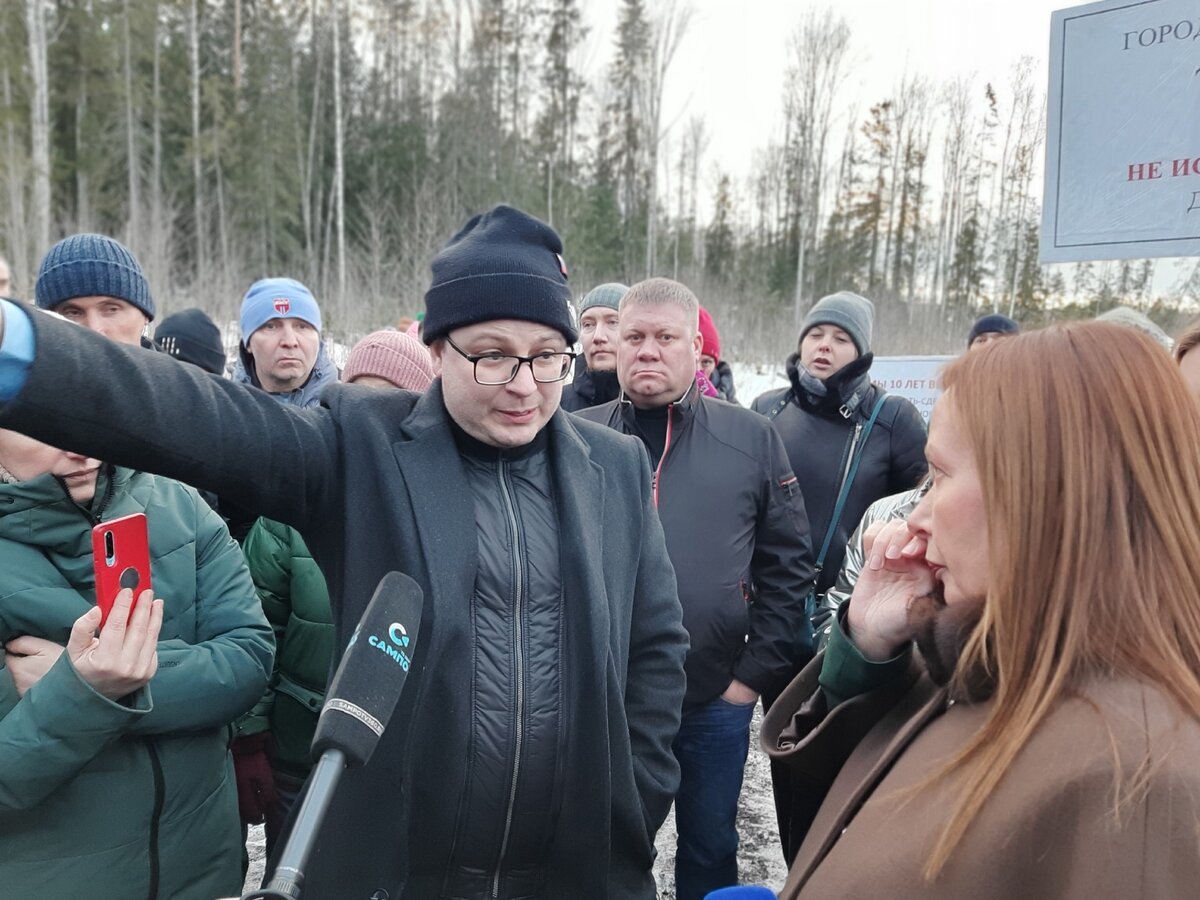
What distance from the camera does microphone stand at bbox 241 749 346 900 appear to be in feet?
2.54

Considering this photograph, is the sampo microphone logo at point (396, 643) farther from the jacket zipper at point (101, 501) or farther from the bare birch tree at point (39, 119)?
the bare birch tree at point (39, 119)

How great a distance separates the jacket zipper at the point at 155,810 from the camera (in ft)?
6.36

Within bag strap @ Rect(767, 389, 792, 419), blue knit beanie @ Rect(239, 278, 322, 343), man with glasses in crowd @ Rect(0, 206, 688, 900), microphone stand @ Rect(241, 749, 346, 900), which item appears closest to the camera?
microphone stand @ Rect(241, 749, 346, 900)

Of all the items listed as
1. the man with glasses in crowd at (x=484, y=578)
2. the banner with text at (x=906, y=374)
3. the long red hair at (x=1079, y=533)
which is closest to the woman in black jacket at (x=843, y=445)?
the man with glasses in crowd at (x=484, y=578)

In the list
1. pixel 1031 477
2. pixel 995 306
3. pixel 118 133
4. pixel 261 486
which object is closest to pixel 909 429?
pixel 1031 477

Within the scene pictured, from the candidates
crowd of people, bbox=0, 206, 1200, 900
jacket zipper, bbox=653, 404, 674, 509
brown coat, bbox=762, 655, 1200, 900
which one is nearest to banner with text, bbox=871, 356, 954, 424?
jacket zipper, bbox=653, 404, 674, 509

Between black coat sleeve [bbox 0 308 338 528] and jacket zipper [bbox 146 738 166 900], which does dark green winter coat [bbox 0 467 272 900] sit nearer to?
jacket zipper [bbox 146 738 166 900]

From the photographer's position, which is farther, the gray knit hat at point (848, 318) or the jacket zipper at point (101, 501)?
the gray knit hat at point (848, 318)

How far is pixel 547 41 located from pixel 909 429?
108ft

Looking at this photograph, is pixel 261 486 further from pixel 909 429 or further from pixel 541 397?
pixel 909 429

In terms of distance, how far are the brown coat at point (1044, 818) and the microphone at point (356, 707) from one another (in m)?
0.73

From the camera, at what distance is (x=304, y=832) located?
83 centimetres

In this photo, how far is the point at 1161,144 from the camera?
9.82ft

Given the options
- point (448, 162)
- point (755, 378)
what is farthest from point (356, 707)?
point (448, 162)
